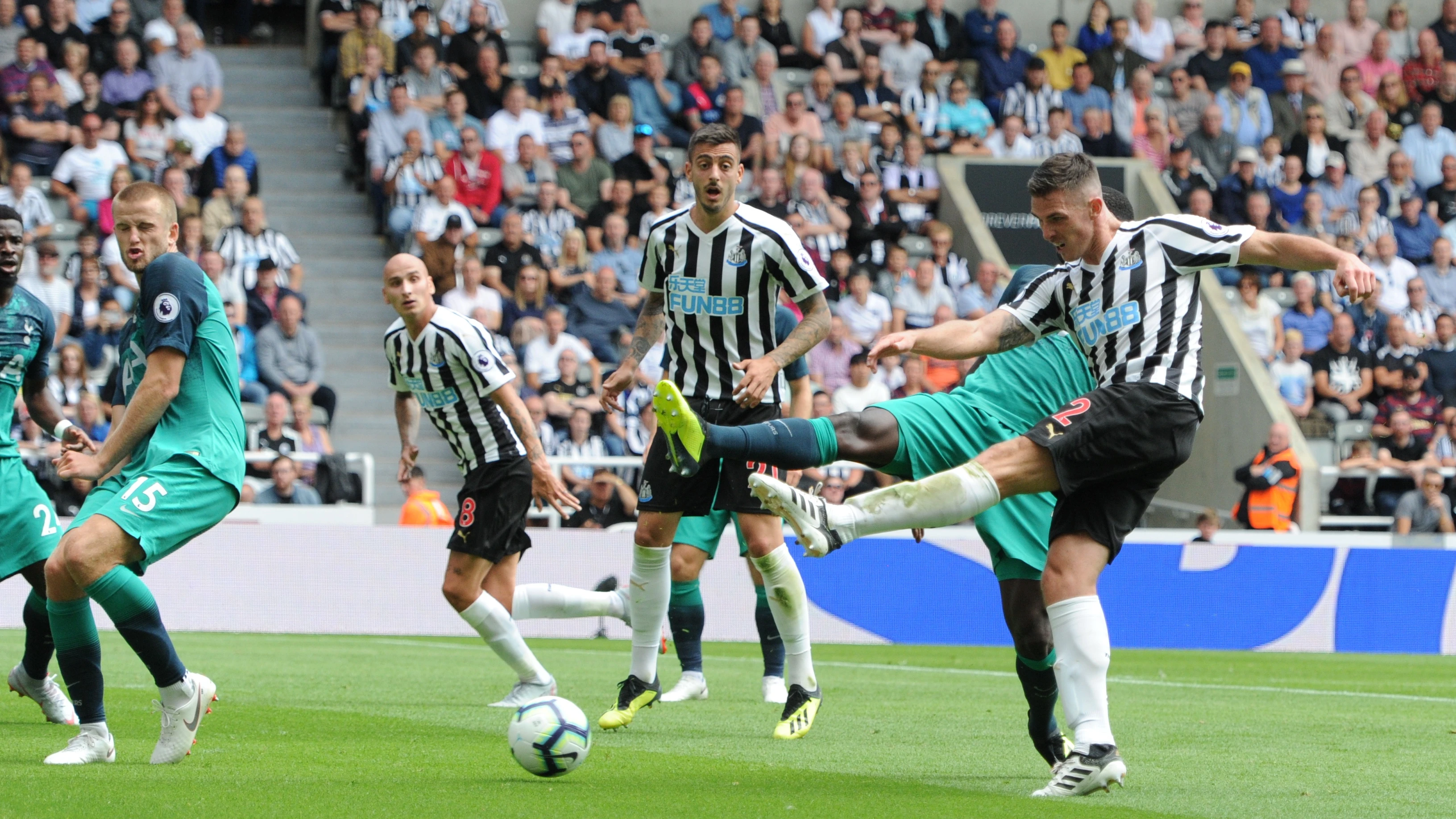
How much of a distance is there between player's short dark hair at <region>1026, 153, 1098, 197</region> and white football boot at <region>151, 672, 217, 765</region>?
3.17m

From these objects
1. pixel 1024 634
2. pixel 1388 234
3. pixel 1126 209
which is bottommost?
pixel 1388 234

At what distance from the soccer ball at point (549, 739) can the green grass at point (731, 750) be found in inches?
2.9

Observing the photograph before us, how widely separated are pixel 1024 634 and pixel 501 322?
1201 centimetres

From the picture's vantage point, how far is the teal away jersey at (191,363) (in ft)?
19.3

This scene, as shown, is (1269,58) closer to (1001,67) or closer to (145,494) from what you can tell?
(1001,67)

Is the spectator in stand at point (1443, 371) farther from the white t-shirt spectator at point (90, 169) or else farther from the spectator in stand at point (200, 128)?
the white t-shirt spectator at point (90, 169)

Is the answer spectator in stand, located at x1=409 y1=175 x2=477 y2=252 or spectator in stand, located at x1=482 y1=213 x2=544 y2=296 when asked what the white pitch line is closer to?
spectator in stand, located at x1=482 y1=213 x2=544 y2=296

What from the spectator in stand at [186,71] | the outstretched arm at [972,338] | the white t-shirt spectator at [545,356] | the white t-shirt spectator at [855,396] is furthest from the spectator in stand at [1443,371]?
the outstretched arm at [972,338]

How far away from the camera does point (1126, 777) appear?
6.11 meters

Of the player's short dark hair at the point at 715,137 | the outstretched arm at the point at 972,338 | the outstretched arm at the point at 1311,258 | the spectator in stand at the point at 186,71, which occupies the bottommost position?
the spectator in stand at the point at 186,71

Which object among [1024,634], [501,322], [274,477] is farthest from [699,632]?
[501,322]

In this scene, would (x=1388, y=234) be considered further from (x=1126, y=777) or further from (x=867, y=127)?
(x=1126, y=777)

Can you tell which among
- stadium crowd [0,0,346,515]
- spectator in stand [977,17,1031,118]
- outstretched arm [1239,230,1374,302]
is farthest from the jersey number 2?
spectator in stand [977,17,1031,118]

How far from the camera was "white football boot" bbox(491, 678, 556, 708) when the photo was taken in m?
8.51
